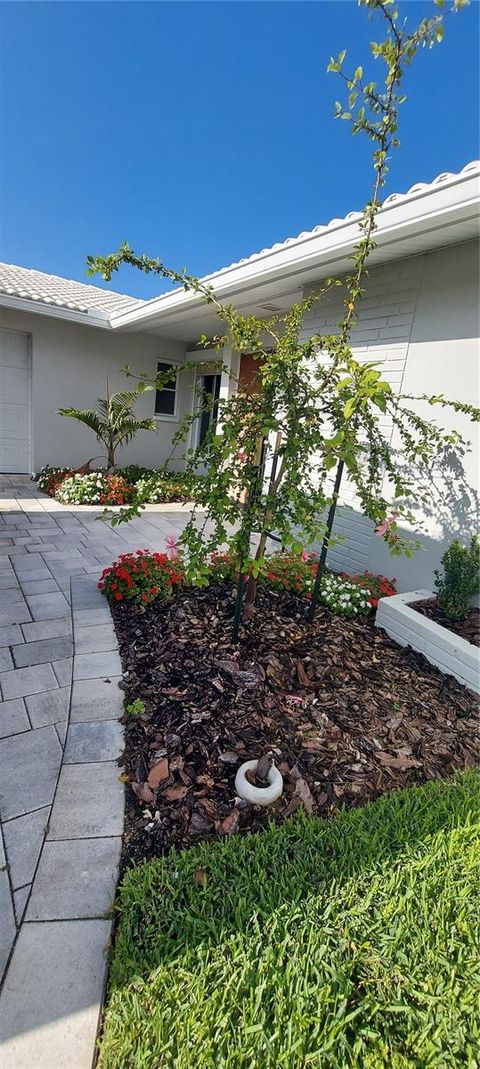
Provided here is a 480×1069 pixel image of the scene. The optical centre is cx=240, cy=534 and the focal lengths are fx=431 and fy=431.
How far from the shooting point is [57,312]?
7527 mm

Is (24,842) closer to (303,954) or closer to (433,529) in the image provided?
(303,954)

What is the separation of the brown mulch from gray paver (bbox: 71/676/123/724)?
2.31 meters

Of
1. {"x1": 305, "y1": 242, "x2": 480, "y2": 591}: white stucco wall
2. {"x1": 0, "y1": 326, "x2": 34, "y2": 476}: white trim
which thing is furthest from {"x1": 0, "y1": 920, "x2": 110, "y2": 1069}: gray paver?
{"x1": 0, "y1": 326, "x2": 34, "y2": 476}: white trim

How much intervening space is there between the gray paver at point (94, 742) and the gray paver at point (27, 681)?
42 cm

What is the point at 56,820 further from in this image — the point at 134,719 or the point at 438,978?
the point at 438,978

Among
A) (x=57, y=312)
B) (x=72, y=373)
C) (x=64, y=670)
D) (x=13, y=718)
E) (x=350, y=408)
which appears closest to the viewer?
(x=350, y=408)

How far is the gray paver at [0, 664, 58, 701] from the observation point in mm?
2451

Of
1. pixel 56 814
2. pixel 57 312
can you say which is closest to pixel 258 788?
pixel 56 814

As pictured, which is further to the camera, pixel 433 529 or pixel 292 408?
pixel 433 529

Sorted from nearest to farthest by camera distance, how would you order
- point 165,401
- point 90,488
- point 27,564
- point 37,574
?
1. point 37,574
2. point 27,564
3. point 90,488
4. point 165,401

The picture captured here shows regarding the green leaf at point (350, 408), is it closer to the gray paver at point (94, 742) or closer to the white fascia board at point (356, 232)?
the gray paver at point (94, 742)

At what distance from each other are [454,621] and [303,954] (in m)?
2.60

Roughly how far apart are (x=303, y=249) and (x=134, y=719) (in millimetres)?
4142

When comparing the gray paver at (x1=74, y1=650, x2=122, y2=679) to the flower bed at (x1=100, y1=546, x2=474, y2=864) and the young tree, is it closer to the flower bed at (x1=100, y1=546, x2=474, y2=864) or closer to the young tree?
the flower bed at (x1=100, y1=546, x2=474, y2=864)
